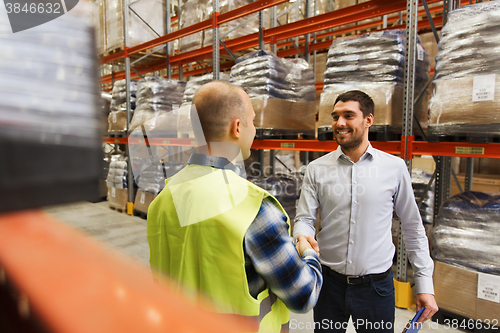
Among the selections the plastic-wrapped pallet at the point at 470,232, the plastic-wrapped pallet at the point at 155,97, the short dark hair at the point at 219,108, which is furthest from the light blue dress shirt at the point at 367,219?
the plastic-wrapped pallet at the point at 155,97

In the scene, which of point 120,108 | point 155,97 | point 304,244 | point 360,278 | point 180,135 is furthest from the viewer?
point 120,108

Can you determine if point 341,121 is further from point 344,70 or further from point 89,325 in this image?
point 89,325

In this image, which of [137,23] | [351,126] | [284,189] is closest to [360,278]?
[351,126]

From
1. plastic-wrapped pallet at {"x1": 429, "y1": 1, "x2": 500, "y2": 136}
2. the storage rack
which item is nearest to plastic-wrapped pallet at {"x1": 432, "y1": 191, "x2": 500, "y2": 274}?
→ the storage rack

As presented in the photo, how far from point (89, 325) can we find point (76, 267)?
0.05 metres

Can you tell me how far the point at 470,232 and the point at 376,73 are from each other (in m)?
1.55

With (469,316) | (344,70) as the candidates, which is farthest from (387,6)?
(469,316)

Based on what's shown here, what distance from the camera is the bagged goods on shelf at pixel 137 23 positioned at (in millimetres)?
5906

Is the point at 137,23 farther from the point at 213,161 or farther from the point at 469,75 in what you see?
the point at 213,161

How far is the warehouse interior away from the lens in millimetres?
210

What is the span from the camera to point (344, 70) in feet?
10.0

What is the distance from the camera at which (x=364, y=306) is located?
6.40 ft

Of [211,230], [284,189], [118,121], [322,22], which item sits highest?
[322,22]

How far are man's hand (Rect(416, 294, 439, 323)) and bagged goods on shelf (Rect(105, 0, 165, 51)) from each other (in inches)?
241
